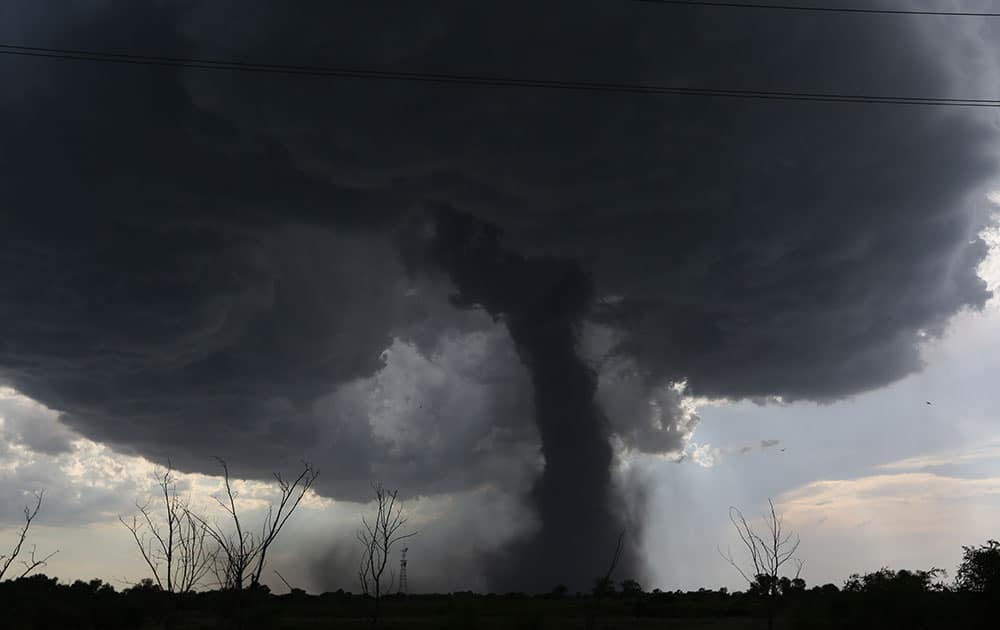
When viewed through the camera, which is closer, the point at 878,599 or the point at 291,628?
the point at 878,599

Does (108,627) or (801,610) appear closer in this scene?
(801,610)

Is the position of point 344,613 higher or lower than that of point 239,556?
lower

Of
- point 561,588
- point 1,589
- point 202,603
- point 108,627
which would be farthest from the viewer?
point 561,588

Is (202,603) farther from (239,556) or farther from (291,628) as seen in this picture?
(239,556)

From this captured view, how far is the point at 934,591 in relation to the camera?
67.8 meters

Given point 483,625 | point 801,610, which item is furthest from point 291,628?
point 801,610

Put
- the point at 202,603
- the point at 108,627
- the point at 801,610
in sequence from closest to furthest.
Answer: the point at 801,610 < the point at 108,627 < the point at 202,603

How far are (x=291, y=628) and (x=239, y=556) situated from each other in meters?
33.9

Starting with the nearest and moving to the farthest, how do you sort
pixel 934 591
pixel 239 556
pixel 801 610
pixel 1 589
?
pixel 239 556 → pixel 934 591 → pixel 801 610 → pixel 1 589

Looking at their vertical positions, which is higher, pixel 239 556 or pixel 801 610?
pixel 239 556

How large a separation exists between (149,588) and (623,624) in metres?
72.0

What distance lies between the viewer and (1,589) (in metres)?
98.1

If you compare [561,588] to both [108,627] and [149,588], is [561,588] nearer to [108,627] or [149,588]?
[149,588]

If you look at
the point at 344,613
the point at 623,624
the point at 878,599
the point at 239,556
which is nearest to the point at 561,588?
the point at 344,613
